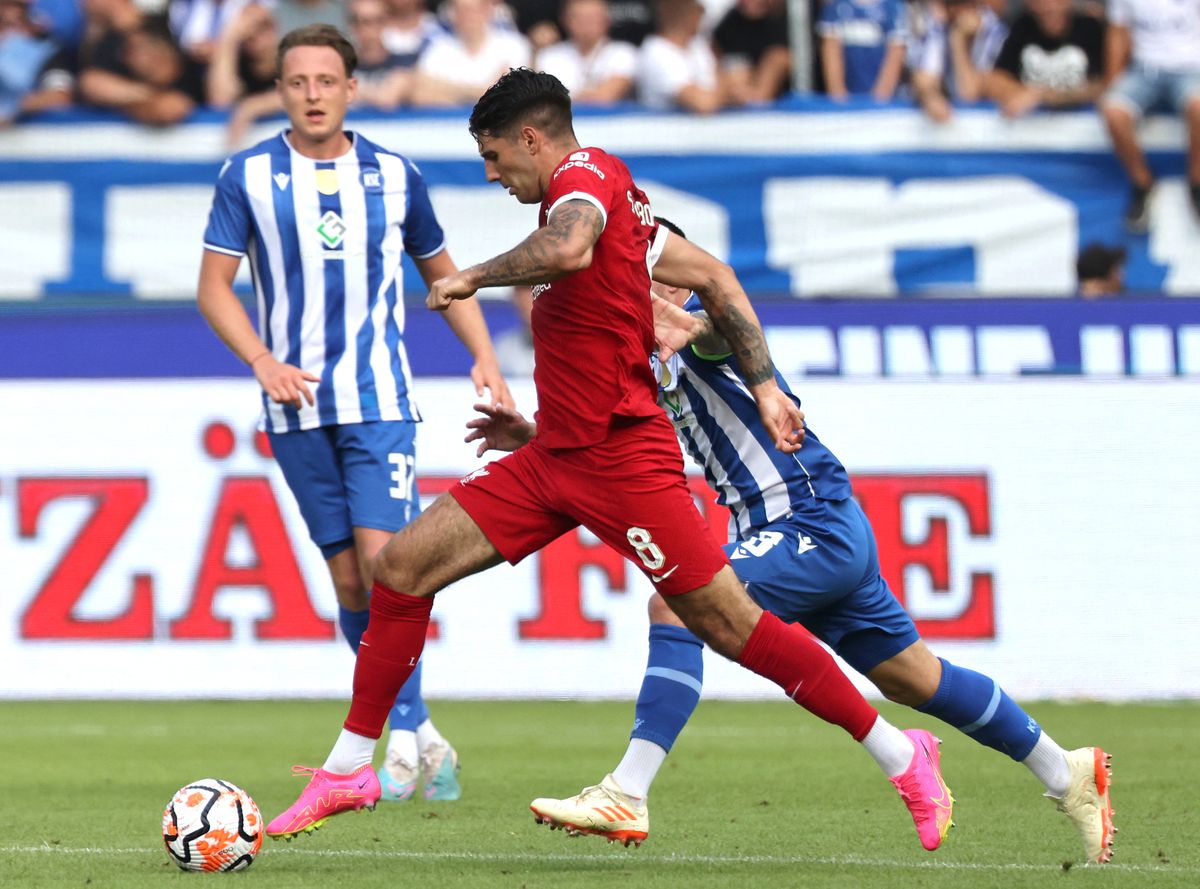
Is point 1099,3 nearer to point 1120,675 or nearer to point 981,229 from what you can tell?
point 981,229

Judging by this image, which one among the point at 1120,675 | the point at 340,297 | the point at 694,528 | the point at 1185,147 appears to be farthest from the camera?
the point at 1185,147

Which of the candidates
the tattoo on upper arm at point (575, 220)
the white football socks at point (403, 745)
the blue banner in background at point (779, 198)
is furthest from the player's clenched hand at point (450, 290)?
the blue banner in background at point (779, 198)

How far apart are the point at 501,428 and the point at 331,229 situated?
1.41 meters

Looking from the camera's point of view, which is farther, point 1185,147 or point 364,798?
point 1185,147

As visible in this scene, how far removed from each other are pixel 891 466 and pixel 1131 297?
1.65 metres

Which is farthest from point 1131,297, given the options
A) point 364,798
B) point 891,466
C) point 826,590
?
point 364,798

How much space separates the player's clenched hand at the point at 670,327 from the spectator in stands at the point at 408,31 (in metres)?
8.16

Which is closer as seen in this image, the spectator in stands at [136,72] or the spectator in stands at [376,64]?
the spectator in stands at [136,72]

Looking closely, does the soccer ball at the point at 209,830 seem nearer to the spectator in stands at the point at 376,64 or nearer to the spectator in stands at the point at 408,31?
the spectator in stands at the point at 376,64

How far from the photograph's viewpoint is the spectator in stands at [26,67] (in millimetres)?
13148

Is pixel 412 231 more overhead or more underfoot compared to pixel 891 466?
more overhead

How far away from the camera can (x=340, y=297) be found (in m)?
7.12

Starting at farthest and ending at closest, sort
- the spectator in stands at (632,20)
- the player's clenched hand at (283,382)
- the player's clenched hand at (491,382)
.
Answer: the spectator in stands at (632,20) → the player's clenched hand at (491,382) → the player's clenched hand at (283,382)

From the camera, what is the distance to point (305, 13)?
1359 cm
